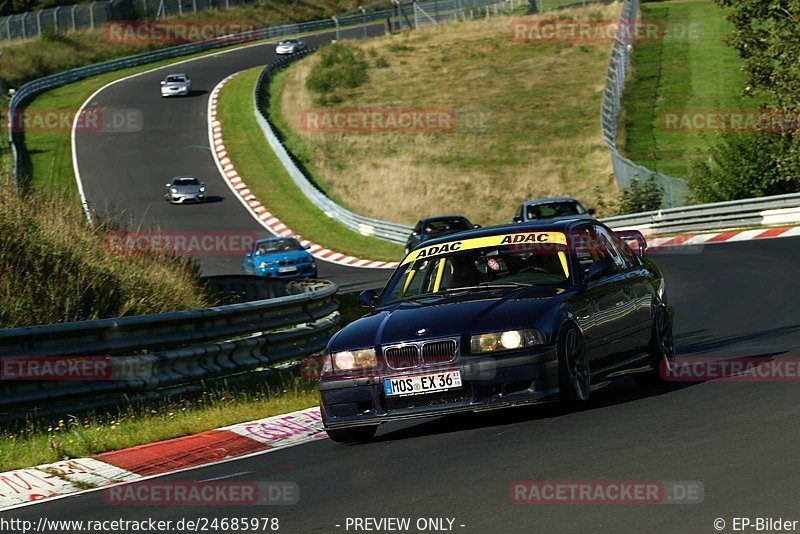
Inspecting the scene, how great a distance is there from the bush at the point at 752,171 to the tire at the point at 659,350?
25.0 m

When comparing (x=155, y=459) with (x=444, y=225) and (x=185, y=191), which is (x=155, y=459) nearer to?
(x=444, y=225)

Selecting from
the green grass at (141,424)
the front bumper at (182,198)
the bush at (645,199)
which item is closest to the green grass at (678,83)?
the bush at (645,199)

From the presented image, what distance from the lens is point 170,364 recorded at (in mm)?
12336

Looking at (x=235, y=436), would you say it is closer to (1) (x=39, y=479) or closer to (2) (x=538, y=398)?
(1) (x=39, y=479)

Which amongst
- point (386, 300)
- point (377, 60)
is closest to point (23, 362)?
point (386, 300)

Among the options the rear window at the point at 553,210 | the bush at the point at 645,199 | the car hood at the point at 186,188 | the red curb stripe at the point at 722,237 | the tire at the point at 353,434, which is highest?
the tire at the point at 353,434

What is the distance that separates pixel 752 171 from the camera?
35.6 meters

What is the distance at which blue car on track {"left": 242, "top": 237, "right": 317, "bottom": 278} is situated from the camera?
33219 mm

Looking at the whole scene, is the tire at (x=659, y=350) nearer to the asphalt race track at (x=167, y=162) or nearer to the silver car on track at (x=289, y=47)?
the asphalt race track at (x=167, y=162)

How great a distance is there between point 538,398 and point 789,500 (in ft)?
9.84

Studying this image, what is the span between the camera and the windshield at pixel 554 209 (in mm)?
26625

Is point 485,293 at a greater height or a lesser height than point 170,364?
greater

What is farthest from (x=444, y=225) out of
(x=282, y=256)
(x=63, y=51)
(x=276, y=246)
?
(x=63, y=51)

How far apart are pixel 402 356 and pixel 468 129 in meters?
51.3
